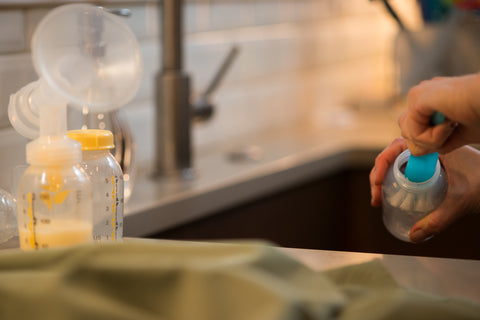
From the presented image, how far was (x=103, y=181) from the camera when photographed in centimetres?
73

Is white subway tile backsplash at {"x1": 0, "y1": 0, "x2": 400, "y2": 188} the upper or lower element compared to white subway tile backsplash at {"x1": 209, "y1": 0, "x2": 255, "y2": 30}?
lower

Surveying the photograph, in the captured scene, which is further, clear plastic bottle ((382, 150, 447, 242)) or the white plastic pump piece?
clear plastic bottle ((382, 150, 447, 242))

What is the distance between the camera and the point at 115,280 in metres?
0.52

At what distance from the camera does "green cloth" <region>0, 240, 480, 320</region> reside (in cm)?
49

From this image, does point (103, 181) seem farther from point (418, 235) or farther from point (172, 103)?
point (172, 103)

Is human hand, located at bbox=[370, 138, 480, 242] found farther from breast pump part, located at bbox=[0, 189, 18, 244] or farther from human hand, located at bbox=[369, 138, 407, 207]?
breast pump part, located at bbox=[0, 189, 18, 244]

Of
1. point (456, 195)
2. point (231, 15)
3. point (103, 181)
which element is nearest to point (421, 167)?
point (456, 195)

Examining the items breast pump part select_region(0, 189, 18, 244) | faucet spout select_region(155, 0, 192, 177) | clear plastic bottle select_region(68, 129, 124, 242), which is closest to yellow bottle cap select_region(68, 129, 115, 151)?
clear plastic bottle select_region(68, 129, 124, 242)

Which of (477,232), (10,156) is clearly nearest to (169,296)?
(10,156)

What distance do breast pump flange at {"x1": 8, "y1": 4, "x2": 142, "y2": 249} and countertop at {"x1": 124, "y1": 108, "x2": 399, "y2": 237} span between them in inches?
13.1

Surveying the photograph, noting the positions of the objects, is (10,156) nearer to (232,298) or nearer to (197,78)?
(197,78)

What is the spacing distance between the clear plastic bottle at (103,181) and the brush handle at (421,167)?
0.31 m

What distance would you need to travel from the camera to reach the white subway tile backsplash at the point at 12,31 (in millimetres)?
1066

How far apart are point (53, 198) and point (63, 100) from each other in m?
0.10
